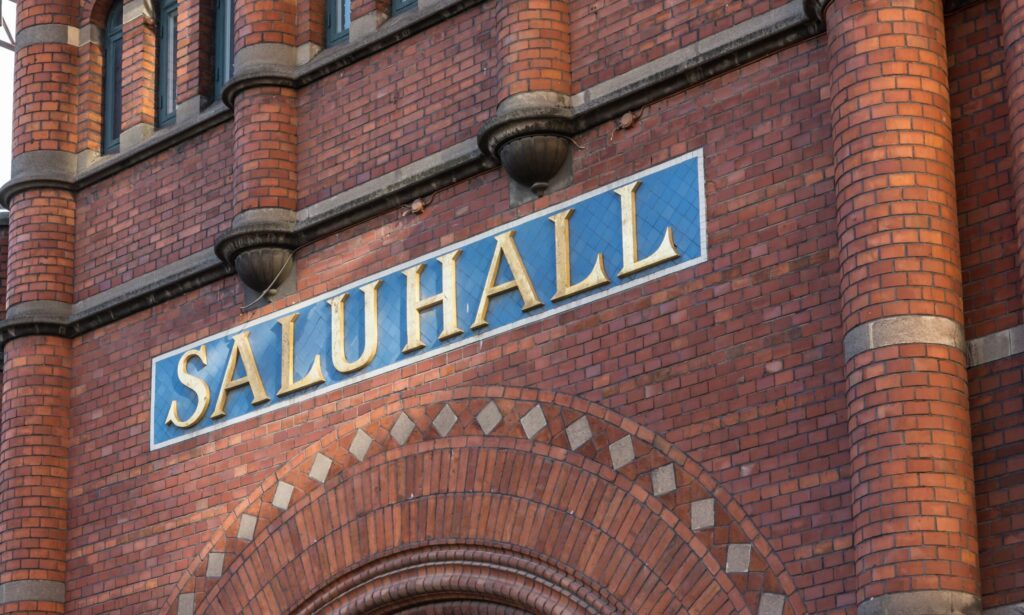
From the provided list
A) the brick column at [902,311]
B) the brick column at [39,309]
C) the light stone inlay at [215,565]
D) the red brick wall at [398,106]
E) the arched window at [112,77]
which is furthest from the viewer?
the arched window at [112,77]

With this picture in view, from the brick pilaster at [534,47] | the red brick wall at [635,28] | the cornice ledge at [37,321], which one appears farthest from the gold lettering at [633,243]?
the cornice ledge at [37,321]

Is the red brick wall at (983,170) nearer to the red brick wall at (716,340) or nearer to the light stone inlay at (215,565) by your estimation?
the red brick wall at (716,340)

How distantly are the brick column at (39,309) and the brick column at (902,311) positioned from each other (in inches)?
315

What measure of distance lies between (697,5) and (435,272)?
2.82 meters

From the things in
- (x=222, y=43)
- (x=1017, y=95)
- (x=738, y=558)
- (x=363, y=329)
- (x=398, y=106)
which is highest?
(x=222, y=43)

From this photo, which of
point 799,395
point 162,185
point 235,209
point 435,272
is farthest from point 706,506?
point 162,185

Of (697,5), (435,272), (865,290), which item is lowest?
(865,290)

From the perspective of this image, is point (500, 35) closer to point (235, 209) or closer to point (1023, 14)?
point (235, 209)

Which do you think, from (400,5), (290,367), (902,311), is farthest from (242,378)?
(902,311)

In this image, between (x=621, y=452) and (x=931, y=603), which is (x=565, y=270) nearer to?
(x=621, y=452)

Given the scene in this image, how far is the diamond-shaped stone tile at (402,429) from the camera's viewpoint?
1636cm

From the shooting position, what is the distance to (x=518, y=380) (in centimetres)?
1577

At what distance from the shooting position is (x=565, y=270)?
51.5 ft

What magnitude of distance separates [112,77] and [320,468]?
5366 mm
